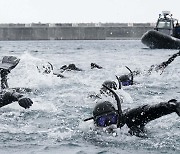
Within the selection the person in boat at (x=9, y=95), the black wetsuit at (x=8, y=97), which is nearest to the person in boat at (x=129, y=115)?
the person in boat at (x=9, y=95)

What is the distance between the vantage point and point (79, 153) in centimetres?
864

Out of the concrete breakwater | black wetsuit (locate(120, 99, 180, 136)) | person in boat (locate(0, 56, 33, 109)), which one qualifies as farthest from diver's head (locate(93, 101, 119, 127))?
the concrete breakwater

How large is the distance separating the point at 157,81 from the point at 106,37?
403 feet

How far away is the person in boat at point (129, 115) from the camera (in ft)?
25.6

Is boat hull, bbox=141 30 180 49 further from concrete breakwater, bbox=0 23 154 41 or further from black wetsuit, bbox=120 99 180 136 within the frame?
concrete breakwater, bbox=0 23 154 41

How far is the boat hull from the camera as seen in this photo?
47531 mm

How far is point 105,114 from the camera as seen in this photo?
28.8 feet

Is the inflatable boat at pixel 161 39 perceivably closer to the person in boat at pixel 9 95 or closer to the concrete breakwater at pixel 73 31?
the person in boat at pixel 9 95

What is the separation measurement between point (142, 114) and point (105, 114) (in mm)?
837

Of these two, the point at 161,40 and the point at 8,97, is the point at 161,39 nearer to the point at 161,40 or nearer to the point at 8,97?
the point at 161,40

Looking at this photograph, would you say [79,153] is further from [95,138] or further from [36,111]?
[36,111]

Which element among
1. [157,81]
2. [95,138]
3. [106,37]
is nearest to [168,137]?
[95,138]

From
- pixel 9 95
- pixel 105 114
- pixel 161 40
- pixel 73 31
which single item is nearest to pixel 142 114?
pixel 105 114

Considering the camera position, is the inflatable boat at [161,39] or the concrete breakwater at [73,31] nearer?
the inflatable boat at [161,39]
